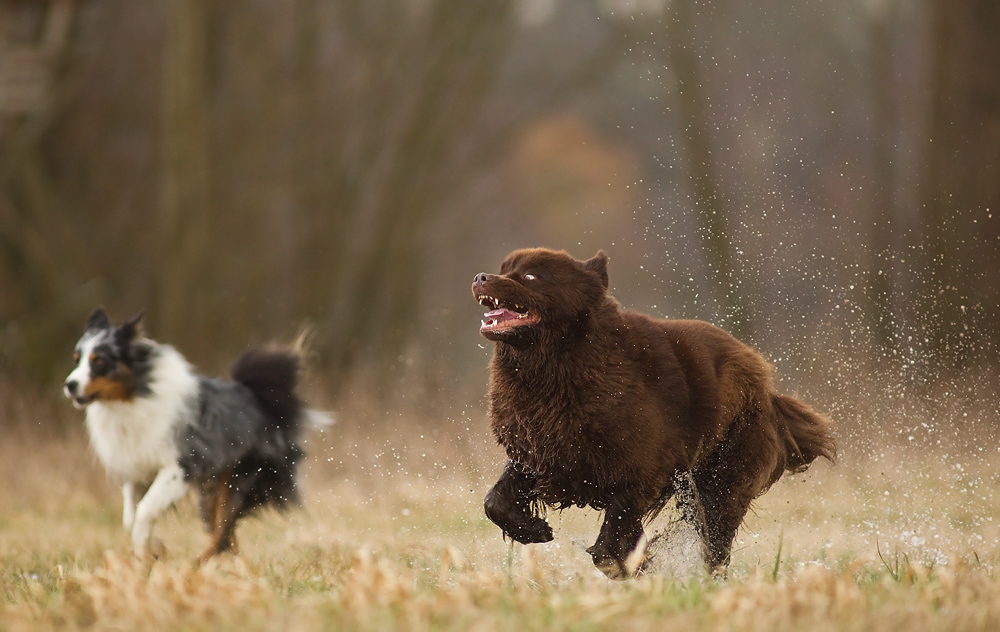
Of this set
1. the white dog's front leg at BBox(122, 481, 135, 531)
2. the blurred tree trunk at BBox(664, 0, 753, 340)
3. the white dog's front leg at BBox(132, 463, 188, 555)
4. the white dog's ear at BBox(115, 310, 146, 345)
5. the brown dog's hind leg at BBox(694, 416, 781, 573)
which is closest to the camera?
the brown dog's hind leg at BBox(694, 416, 781, 573)

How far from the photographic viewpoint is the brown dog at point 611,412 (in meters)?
4.10

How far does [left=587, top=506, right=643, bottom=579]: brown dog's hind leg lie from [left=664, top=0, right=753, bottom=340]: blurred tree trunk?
986cm

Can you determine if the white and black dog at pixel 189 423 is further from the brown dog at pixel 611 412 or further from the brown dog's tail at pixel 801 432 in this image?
the brown dog's tail at pixel 801 432

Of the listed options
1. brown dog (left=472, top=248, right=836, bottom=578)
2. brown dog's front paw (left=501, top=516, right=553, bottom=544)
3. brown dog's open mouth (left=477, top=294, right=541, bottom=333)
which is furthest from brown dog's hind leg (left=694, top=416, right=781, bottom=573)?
brown dog's open mouth (left=477, top=294, right=541, bottom=333)

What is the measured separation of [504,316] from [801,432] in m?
1.56

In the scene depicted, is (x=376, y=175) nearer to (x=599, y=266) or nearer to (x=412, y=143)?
(x=412, y=143)

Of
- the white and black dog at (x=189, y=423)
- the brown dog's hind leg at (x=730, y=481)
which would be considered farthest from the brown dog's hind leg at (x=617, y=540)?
the white and black dog at (x=189, y=423)

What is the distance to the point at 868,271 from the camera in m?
13.6

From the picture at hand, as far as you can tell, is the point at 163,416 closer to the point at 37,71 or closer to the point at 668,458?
the point at 668,458

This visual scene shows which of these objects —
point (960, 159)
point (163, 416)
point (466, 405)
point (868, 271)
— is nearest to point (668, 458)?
point (163, 416)

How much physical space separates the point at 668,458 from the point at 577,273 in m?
0.82

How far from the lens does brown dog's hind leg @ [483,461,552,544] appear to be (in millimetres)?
4359

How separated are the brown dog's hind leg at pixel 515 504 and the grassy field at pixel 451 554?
0.39 feet

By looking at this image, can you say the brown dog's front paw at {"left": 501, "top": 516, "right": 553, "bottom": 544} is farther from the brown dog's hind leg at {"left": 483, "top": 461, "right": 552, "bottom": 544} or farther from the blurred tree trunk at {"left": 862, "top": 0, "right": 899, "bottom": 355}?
the blurred tree trunk at {"left": 862, "top": 0, "right": 899, "bottom": 355}
